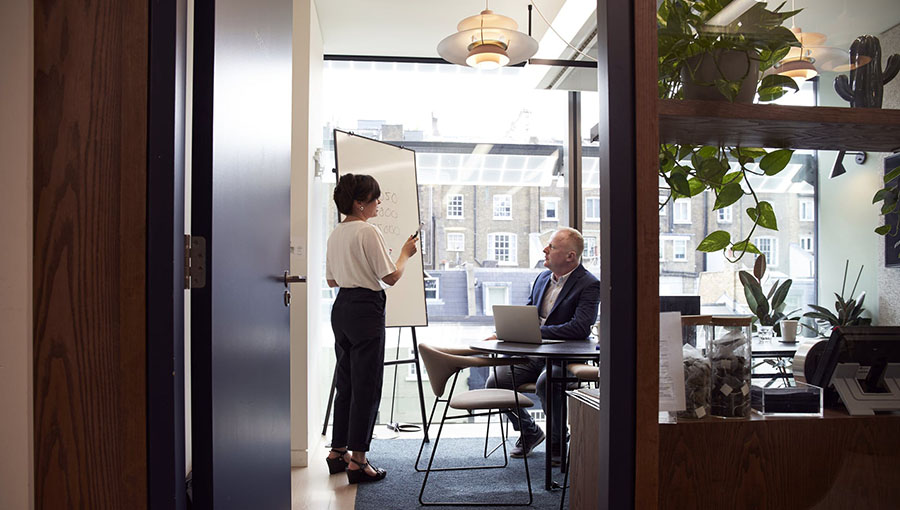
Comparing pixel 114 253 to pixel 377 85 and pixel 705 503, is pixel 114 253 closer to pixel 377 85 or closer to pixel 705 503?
pixel 705 503

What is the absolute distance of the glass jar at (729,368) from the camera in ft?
4.75

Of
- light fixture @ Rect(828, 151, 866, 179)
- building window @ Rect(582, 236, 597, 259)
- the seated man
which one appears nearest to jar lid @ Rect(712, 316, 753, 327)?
light fixture @ Rect(828, 151, 866, 179)

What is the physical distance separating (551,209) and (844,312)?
148 inches

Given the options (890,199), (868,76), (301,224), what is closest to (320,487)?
(301,224)

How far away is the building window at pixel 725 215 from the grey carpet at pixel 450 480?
6.91 feet

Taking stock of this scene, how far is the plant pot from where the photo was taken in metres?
1.42

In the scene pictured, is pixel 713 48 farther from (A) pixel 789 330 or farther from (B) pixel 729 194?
(A) pixel 789 330

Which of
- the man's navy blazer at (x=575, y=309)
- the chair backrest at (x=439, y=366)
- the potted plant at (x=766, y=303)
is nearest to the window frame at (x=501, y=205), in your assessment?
the man's navy blazer at (x=575, y=309)

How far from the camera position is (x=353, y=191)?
3.75m

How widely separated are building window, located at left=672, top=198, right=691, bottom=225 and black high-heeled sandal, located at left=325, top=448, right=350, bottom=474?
2873 millimetres

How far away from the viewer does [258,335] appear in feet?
6.40

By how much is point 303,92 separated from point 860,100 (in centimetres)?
323

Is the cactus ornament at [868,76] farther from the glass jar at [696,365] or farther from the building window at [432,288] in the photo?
the building window at [432,288]

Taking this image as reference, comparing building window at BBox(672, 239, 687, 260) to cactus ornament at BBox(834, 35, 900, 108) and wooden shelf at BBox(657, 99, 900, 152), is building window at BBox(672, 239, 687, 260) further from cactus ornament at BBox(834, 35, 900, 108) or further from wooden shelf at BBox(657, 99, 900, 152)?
cactus ornament at BBox(834, 35, 900, 108)
